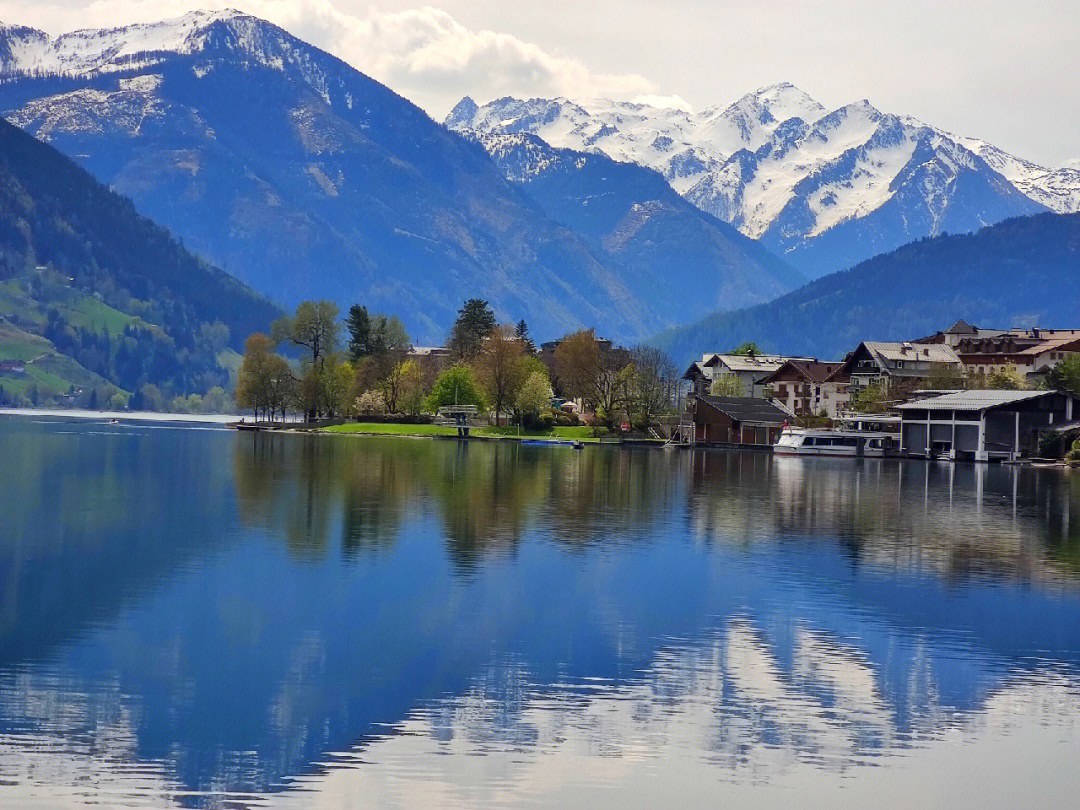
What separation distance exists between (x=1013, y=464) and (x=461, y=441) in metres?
51.1

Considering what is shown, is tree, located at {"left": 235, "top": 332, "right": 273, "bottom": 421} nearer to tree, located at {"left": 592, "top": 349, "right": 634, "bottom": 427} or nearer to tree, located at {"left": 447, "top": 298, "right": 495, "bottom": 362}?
tree, located at {"left": 447, "top": 298, "right": 495, "bottom": 362}

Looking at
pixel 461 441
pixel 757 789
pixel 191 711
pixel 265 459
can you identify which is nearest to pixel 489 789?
pixel 757 789

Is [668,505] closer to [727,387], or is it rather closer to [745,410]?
[745,410]

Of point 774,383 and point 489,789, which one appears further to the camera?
point 774,383

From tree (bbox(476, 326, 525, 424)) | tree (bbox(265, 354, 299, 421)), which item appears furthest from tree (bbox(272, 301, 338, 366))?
tree (bbox(476, 326, 525, 424))

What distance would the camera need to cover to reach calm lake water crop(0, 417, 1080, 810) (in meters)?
21.8

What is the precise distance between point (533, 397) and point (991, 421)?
4720cm

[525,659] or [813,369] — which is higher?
A: [813,369]

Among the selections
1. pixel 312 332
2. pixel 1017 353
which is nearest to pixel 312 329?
pixel 312 332

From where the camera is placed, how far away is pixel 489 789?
21.1 meters

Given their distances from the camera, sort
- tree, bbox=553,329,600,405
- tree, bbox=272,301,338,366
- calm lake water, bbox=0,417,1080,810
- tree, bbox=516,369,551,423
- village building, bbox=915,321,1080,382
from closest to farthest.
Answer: calm lake water, bbox=0,417,1080,810 < tree, bbox=516,369,551,423 < tree, bbox=553,329,600,405 < village building, bbox=915,321,1080,382 < tree, bbox=272,301,338,366

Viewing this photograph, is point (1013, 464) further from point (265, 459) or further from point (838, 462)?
point (265, 459)

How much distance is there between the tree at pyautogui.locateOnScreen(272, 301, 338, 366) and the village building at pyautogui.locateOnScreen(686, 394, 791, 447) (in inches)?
1901

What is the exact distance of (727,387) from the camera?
178125 millimetres
